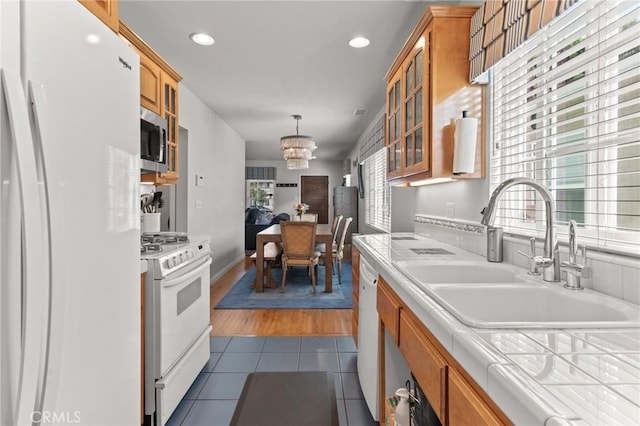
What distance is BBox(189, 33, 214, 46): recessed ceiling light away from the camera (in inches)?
106

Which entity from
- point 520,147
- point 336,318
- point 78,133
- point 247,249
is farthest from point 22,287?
point 247,249

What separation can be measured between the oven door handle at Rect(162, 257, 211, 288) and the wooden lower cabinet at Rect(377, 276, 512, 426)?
1.17m

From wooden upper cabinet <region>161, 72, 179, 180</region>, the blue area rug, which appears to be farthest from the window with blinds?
the blue area rug

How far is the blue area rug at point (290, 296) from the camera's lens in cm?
391

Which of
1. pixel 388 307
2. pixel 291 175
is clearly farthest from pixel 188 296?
pixel 291 175

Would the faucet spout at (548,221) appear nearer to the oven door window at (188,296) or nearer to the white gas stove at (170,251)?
the white gas stove at (170,251)

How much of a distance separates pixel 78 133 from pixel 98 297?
487 mm

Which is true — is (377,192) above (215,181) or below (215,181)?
below

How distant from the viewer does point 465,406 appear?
28.7 inches

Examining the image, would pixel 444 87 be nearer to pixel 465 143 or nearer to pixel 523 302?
pixel 465 143

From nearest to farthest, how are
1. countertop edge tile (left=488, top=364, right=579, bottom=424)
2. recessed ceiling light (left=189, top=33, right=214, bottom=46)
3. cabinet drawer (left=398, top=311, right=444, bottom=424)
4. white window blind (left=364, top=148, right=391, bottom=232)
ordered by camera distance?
1. countertop edge tile (left=488, top=364, right=579, bottom=424)
2. cabinet drawer (left=398, top=311, right=444, bottom=424)
3. recessed ceiling light (left=189, top=33, right=214, bottom=46)
4. white window blind (left=364, top=148, right=391, bottom=232)

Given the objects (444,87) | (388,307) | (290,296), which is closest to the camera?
(388,307)

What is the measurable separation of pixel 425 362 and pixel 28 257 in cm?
102

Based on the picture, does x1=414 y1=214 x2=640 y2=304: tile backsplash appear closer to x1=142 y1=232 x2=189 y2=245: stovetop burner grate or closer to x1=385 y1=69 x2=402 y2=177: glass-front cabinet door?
x1=385 y1=69 x2=402 y2=177: glass-front cabinet door
